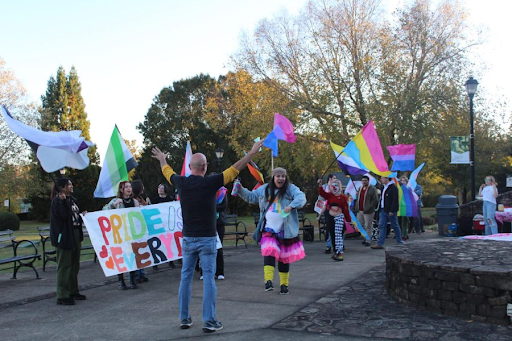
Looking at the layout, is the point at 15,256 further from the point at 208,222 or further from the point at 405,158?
the point at 405,158

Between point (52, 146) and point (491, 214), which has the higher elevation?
point (52, 146)

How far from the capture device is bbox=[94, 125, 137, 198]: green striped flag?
886cm

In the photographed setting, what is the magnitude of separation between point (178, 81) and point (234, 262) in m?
37.8

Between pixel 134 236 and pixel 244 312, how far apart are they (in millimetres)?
3021

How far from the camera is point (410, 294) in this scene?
20.3 ft

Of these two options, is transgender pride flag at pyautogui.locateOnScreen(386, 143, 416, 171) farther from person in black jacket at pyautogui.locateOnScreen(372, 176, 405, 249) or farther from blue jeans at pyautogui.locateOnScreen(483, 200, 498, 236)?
person in black jacket at pyautogui.locateOnScreen(372, 176, 405, 249)

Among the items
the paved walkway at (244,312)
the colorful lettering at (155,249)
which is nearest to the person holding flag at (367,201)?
the paved walkway at (244,312)

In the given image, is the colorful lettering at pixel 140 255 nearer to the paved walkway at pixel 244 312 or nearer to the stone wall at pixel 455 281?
the paved walkway at pixel 244 312

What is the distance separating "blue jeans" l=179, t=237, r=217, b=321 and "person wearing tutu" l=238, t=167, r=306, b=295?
192 centimetres

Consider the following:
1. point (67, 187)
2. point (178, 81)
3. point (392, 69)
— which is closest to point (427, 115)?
point (392, 69)

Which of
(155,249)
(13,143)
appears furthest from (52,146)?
(13,143)

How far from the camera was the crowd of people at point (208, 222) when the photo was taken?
17.6 ft

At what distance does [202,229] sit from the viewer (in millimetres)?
5371

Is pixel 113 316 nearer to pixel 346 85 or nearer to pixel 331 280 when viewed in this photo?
pixel 331 280
